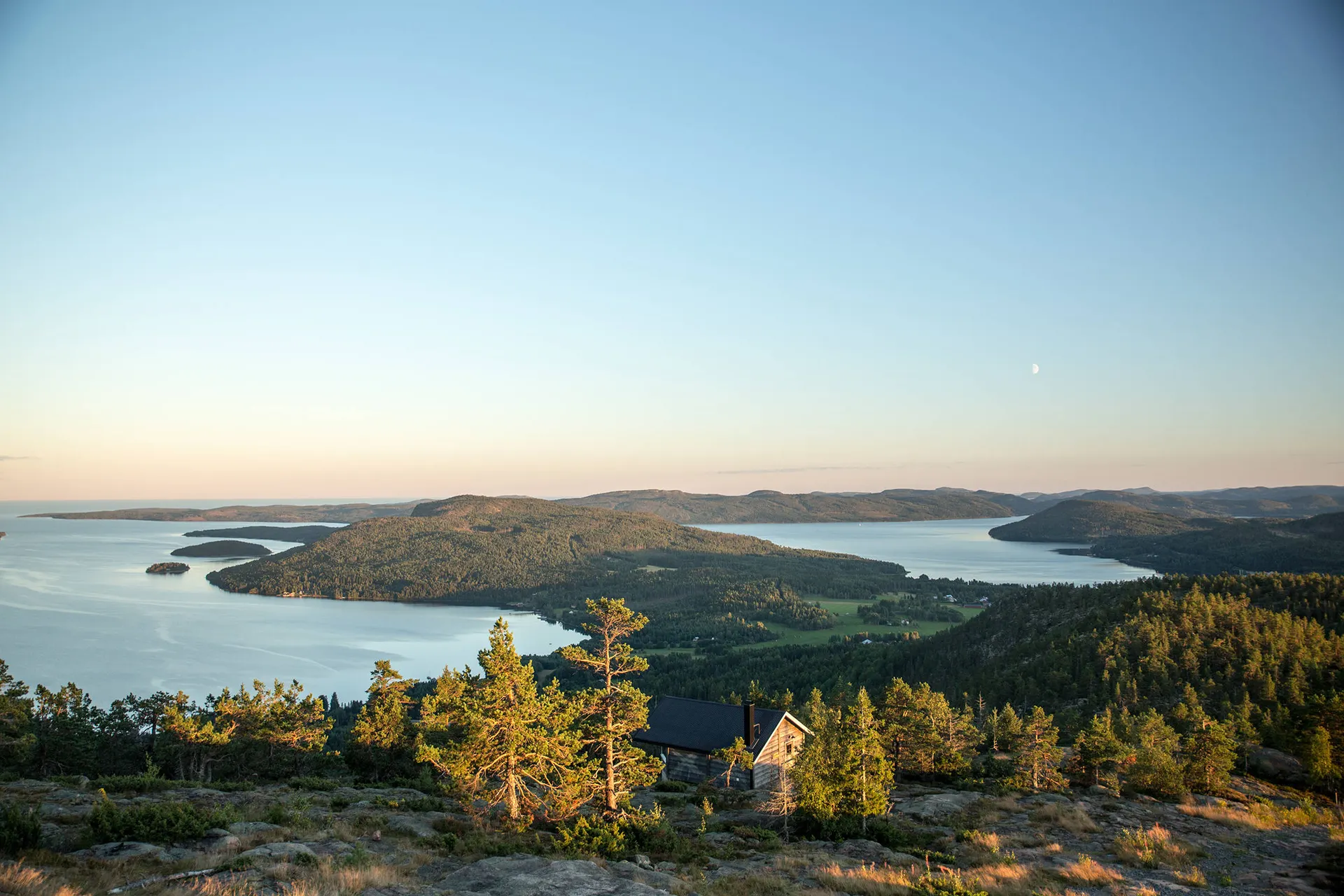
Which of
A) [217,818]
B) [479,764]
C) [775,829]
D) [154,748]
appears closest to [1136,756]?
[775,829]

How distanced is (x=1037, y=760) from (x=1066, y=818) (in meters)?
9.84

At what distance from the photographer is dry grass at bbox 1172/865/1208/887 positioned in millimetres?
18406

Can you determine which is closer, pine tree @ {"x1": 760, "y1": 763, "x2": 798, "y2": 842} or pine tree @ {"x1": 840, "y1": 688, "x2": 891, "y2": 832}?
pine tree @ {"x1": 760, "y1": 763, "x2": 798, "y2": 842}

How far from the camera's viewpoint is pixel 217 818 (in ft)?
60.5

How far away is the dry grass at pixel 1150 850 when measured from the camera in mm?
21062

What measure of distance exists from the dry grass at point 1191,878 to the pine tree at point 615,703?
49.5 feet

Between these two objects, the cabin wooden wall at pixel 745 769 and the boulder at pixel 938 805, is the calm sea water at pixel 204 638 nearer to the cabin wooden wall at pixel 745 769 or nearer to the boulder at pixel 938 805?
the cabin wooden wall at pixel 745 769

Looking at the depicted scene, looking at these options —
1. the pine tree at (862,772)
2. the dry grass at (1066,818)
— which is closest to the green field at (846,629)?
the dry grass at (1066,818)

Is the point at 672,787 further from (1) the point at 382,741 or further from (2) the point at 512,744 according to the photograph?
(2) the point at 512,744

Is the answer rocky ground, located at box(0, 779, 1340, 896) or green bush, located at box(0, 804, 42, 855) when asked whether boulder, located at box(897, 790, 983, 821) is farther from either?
green bush, located at box(0, 804, 42, 855)

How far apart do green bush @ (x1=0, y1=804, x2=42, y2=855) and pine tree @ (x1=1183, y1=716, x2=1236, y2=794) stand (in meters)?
50.3

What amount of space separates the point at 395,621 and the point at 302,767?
497ft

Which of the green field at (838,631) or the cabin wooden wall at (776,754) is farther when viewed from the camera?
the green field at (838,631)

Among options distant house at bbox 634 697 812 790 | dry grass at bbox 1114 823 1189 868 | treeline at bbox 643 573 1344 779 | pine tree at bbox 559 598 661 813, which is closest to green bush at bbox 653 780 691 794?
distant house at bbox 634 697 812 790
